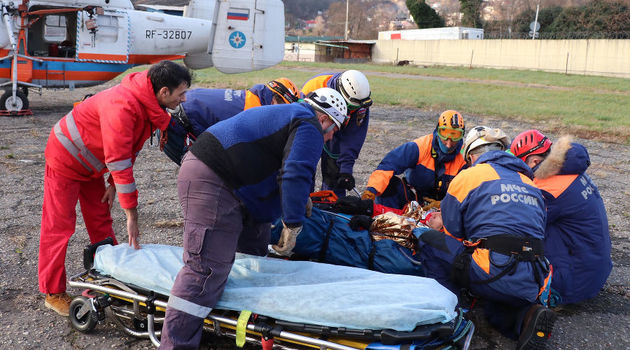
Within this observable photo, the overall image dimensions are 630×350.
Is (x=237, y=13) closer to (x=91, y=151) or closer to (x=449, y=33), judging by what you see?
(x=91, y=151)

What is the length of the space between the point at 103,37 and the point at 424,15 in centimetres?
5630

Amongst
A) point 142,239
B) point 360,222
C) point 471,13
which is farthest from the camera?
point 471,13

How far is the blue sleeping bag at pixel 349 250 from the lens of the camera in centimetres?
404

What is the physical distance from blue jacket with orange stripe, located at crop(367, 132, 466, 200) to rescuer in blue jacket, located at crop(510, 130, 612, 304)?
4.78ft

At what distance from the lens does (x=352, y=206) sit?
4.71m

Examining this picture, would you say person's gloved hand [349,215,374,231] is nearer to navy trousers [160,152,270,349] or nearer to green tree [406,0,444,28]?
navy trousers [160,152,270,349]

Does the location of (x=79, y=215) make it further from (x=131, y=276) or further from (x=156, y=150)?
(x=156, y=150)

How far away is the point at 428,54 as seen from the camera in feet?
156

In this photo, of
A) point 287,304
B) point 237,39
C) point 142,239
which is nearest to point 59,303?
point 142,239

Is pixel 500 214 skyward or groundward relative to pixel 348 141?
groundward

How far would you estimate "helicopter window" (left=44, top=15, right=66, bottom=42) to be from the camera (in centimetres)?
1357

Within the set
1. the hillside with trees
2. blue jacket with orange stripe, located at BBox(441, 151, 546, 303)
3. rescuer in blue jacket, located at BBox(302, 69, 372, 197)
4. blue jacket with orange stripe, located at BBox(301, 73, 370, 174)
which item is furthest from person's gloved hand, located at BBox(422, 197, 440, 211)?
the hillside with trees

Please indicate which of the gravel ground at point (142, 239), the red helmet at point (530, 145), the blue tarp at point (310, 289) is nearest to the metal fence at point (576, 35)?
the gravel ground at point (142, 239)

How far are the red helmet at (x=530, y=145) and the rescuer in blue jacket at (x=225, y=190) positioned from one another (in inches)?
74.9
